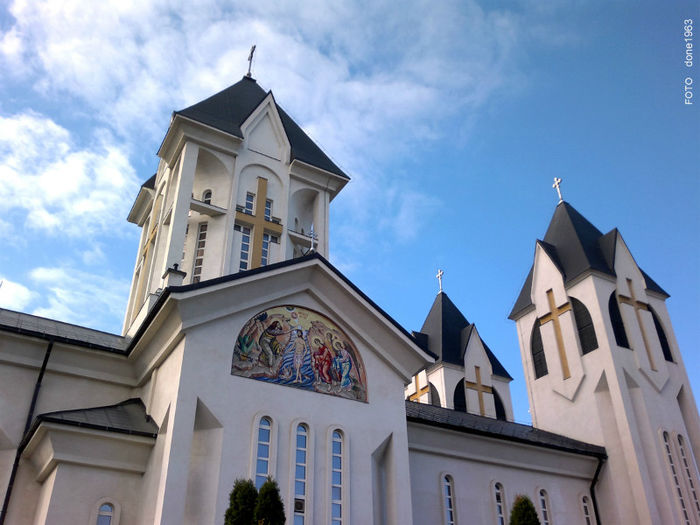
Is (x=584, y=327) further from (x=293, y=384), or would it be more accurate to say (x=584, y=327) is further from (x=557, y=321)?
(x=293, y=384)

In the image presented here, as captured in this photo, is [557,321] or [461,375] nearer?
[557,321]

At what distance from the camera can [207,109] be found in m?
21.7

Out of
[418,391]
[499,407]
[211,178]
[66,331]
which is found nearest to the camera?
[66,331]

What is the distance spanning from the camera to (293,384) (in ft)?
45.3

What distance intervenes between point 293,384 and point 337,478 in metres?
2.13

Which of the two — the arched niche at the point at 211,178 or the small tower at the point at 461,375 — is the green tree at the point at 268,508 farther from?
the small tower at the point at 461,375

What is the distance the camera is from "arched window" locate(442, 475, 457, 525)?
1609cm

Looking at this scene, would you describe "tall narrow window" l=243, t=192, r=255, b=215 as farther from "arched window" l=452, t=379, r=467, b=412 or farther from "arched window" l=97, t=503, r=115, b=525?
"arched window" l=452, t=379, r=467, b=412

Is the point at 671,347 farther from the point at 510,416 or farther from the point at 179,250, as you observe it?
the point at 179,250

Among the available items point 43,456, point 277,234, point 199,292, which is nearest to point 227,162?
point 277,234

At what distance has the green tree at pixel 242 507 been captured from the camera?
970 centimetres

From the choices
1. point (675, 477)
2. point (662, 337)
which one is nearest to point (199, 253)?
point (675, 477)

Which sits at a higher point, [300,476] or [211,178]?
[211,178]

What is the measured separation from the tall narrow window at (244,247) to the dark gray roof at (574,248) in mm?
11380
